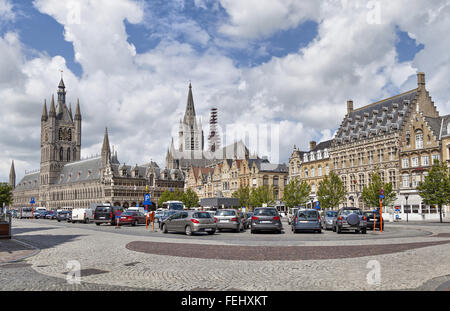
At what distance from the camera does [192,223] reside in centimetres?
2581

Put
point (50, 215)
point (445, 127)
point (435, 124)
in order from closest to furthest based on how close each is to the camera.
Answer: point (445, 127) < point (435, 124) < point (50, 215)

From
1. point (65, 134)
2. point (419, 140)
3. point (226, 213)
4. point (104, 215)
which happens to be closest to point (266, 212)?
point (226, 213)

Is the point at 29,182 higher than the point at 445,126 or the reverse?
the reverse

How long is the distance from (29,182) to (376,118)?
512 feet

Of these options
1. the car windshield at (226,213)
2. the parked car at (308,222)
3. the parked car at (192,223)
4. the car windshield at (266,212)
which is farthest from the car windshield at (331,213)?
the parked car at (192,223)

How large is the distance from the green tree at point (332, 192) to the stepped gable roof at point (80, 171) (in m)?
85.5

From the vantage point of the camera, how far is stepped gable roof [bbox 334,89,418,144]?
58.5 m

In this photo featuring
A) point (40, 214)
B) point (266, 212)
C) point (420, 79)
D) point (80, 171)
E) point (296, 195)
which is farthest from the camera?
point (80, 171)

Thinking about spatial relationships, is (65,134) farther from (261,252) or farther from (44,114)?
(261,252)

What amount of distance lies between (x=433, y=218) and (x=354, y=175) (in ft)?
50.6

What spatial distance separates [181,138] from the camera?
18588 centimetres

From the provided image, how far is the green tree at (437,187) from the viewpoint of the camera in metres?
44.8
